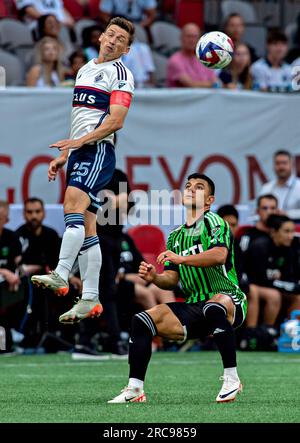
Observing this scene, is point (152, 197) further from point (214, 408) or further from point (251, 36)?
point (214, 408)

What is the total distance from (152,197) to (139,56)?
3055 millimetres

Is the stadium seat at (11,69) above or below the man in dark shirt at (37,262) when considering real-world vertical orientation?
above

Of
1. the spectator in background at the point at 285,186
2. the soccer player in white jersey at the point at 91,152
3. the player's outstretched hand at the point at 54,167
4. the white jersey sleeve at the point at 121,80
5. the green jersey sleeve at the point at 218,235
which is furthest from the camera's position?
the spectator in background at the point at 285,186

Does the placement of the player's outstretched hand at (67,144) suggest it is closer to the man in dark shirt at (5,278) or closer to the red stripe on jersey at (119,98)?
the red stripe on jersey at (119,98)

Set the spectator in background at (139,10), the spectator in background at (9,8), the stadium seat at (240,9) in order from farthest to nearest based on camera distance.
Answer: the stadium seat at (240,9) < the spectator in background at (139,10) < the spectator in background at (9,8)

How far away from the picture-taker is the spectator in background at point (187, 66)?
17.4 m

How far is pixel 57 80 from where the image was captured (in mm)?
16672

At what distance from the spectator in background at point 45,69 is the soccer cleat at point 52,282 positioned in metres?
7.17

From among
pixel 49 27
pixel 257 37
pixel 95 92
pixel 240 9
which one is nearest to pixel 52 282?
pixel 95 92

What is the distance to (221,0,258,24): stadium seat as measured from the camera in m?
20.7

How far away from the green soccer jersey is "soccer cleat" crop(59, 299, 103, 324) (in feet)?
2.63

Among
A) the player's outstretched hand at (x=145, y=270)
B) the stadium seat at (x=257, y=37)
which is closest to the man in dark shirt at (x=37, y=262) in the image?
the player's outstretched hand at (x=145, y=270)

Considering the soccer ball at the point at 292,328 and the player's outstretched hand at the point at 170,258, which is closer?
the player's outstretched hand at the point at 170,258
